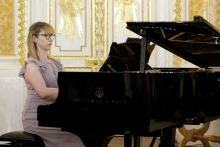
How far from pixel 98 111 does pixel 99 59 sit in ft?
9.18

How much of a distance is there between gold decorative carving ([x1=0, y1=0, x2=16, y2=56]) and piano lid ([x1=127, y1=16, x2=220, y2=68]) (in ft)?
8.43

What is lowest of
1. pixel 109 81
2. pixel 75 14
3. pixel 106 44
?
pixel 109 81

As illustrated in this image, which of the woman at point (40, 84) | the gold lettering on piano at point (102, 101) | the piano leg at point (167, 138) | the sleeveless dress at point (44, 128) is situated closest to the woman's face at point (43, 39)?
the woman at point (40, 84)

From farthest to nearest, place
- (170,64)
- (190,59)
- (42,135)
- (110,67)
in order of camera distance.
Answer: (170,64)
(190,59)
(110,67)
(42,135)

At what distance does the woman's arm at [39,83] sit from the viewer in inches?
94.6

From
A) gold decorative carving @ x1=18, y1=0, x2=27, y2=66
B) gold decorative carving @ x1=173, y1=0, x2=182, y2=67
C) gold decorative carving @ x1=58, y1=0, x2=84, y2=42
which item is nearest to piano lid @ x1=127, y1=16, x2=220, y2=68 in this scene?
gold decorative carving @ x1=173, y1=0, x2=182, y2=67

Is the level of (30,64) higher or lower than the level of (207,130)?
higher

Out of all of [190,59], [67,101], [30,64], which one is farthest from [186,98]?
[30,64]

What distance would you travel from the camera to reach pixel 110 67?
2660 millimetres

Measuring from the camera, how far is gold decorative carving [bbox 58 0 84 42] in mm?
4656

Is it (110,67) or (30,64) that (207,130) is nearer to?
(110,67)

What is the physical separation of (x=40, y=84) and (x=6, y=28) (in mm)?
2248

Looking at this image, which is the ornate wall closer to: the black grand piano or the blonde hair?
the blonde hair

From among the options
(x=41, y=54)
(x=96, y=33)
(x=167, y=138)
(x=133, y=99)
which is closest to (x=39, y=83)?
(x=41, y=54)
